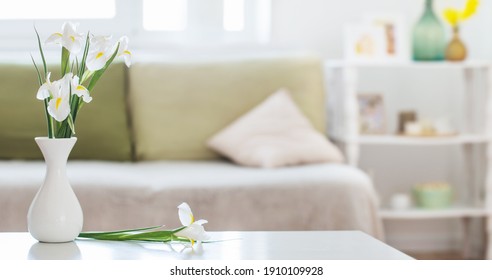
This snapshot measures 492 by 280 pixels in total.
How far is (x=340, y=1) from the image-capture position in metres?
3.82

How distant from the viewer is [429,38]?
3.58 meters

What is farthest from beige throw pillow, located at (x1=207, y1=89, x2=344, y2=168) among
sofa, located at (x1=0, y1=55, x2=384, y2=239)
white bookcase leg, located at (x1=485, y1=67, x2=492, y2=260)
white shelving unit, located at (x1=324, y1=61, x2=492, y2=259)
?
white bookcase leg, located at (x1=485, y1=67, x2=492, y2=260)

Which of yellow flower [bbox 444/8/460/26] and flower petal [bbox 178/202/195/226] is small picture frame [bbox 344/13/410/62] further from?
flower petal [bbox 178/202/195/226]

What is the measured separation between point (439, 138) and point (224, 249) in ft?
7.10

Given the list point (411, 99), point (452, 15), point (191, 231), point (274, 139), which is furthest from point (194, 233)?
point (411, 99)

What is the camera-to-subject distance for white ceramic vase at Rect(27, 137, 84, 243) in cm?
147

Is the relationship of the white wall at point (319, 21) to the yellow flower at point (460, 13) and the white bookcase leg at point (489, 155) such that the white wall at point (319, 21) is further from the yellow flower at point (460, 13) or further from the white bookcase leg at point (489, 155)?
the white bookcase leg at point (489, 155)

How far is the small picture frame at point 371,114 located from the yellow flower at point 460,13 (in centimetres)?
45

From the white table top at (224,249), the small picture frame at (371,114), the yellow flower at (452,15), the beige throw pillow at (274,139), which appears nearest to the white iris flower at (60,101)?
the white table top at (224,249)

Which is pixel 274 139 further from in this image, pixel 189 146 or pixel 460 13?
pixel 460 13

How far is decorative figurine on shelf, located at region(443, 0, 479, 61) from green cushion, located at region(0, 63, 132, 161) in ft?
4.58

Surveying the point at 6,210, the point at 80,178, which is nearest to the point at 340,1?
the point at 80,178

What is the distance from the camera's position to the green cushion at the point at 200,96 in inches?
132

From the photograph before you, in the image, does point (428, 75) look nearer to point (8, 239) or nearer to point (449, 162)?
point (449, 162)
